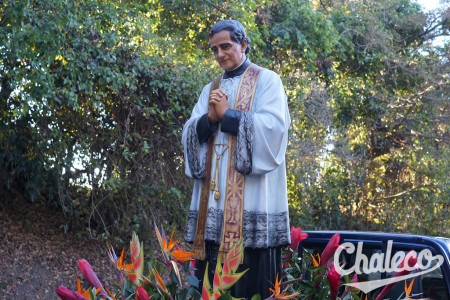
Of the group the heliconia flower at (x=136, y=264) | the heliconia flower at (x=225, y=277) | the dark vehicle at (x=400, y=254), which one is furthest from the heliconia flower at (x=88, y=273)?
the dark vehicle at (x=400, y=254)

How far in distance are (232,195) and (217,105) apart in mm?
580

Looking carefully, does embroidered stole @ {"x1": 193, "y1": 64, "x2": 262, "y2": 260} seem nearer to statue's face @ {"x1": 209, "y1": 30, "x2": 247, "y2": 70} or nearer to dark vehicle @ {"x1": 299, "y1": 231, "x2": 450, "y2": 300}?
statue's face @ {"x1": 209, "y1": 30, "x2": 247, "y2": 70}

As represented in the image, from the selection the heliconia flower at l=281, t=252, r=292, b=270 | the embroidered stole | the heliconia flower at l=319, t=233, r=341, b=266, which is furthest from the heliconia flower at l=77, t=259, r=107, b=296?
the heliconia flower at l=281, t=252, r=292, b=270

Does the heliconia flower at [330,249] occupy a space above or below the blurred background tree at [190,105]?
below

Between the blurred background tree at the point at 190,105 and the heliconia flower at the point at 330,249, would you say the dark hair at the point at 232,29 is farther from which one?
the blurred background tree at the point at 190,105

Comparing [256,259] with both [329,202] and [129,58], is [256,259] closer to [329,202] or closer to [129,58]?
[129,58]

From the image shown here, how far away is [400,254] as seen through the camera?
5957 millimetres

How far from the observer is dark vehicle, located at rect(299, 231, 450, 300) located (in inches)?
224

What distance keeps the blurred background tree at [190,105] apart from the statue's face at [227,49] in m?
3.23

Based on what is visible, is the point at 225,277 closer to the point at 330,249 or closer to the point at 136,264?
the point at 136,264

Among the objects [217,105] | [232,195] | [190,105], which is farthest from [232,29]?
[190,105]

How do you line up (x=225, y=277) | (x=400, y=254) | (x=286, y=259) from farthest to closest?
(x=400, y=254)
(x=286, y=259)
(x=225, y=277)

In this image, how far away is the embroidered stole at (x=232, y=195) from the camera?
5070 mm

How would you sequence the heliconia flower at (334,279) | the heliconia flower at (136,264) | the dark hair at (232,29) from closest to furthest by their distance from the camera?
the heliconia flower at (136,264) < the heliconia flower at (334,279) < the dark hair at (232,29)
